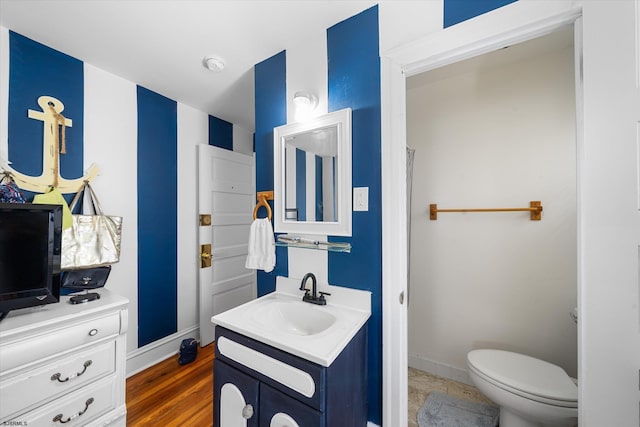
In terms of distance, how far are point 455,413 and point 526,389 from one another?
55cm

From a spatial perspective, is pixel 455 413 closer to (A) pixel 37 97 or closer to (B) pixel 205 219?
(B) pixel 205 219

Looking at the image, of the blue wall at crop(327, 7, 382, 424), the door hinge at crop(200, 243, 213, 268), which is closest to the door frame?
the blue wall at crop(327, 7, 382, 424)

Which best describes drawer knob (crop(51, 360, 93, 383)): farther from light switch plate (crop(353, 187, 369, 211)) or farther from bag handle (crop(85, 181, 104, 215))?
light switch plate (crop(353, 187, 369, 211))

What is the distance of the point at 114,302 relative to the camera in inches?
54.3

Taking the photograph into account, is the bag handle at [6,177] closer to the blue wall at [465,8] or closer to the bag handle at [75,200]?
the bag handle at [75,200]

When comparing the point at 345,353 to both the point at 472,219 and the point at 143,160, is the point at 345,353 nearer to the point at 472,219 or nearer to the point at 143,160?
the point at 472,219

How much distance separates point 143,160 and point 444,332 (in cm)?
283

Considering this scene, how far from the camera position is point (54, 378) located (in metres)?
1.15

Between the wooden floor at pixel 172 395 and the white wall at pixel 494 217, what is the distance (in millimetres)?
1653

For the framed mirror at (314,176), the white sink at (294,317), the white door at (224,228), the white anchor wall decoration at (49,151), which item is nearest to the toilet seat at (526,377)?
the white sink at (294,317)

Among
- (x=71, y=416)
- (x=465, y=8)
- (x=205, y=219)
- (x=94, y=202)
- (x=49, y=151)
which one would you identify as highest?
(x=465, y=8)

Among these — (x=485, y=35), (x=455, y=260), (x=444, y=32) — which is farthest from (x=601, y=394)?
(x=444, y=32)

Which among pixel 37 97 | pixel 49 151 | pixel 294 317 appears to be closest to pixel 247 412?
pixel 294 317

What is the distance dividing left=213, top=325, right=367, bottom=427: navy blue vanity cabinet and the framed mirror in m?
0.62
